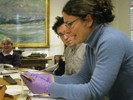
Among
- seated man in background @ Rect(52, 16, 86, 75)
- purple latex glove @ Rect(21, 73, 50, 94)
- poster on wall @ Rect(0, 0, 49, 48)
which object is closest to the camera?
purple latex glove @ Rect(21, 73, 50, 94)

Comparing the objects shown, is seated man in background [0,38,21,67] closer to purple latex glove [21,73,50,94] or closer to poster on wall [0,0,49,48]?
poster on wall [0,0,49,48]

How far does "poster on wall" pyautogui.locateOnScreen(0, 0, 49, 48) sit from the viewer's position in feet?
15.2

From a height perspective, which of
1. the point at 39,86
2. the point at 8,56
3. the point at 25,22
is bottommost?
the point at 8,56

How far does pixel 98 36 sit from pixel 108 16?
0.39ft

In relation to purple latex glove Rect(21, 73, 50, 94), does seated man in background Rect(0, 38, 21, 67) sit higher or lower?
lower

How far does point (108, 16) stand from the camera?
1.15 metres

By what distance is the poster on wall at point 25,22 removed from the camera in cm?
463

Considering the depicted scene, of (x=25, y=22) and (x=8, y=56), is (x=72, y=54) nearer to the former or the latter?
(x=8, y=56)

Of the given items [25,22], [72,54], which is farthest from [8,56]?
[72,54]

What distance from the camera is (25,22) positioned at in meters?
4.68

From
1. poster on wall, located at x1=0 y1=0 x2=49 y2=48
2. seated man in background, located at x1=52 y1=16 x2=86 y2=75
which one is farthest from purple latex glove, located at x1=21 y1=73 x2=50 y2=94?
poster on wall, located at x1=0 y1=0 x2=49 y2=48

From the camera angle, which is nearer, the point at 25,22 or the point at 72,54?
the point at 72,54

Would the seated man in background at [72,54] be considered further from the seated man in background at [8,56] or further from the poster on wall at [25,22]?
the poster on wall at [25,22]

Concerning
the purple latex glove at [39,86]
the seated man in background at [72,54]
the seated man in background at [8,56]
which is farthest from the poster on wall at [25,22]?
the purple latex glove at [39,86]
